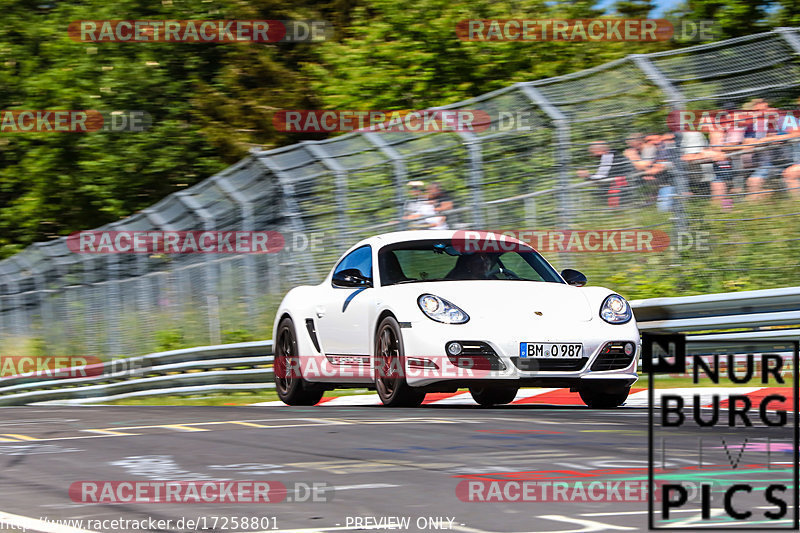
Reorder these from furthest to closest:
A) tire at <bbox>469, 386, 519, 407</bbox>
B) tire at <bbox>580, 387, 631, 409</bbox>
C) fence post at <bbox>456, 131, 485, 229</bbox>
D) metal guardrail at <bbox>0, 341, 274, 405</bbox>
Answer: metal guardrail at <bbox>0, 341, 274, 405</bbox> → fence post at <bbox>456, 131, 485, 229</bbox> → tire at <bbox>469, 386, 519, 407</bbox> → tire at <bbox>580, 387, 631, 409</bbox>

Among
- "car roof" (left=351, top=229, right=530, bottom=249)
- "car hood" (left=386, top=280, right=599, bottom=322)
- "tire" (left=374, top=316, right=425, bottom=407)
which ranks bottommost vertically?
"tire" (left=374, top=316, right=425, bottom=407)

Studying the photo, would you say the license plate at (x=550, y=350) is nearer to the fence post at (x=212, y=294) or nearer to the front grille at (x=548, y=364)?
the front grille at (x=548, y=364)

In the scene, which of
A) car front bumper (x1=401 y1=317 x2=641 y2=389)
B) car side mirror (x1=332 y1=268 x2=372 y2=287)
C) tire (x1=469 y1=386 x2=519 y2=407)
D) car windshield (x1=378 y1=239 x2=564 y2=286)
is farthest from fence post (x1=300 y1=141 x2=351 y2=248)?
car front bumper (x1=401 y1=317 x2=641 y2=389)

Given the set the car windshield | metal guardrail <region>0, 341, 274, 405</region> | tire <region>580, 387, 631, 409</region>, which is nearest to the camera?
tire <region>580, 387, 631, 409</region>

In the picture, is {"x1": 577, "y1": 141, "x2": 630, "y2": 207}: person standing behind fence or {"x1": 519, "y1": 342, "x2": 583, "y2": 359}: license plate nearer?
{"x1": 519, "y1": 342, "x2": 583, "y2": 359}: license plate

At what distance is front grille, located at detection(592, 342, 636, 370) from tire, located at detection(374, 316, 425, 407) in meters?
1.28

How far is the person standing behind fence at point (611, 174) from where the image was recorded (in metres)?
13.0

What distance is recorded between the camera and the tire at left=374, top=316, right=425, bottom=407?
9.28m

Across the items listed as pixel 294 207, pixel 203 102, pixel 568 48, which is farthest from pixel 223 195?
pixel 203 102

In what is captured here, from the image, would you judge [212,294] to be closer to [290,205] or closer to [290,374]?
[290,205]

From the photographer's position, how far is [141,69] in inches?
1172

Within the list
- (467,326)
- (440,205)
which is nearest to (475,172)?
(440,205)

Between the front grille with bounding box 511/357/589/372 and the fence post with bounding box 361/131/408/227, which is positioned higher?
the fence post with bounding box 361/131/408/227

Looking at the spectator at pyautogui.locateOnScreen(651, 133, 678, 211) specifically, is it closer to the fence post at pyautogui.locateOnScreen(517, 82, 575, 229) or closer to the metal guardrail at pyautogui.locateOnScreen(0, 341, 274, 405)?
the fence post at pyautogui.locateOnScreen(517, 82, 575, 229)
